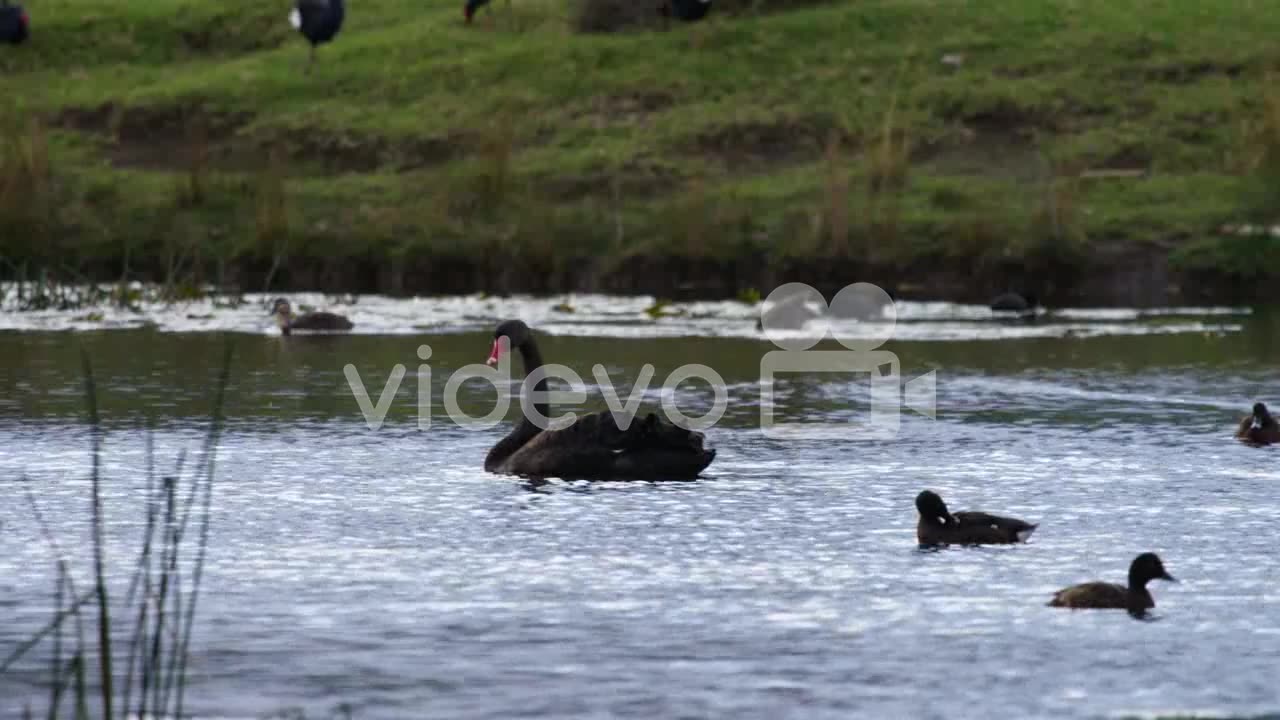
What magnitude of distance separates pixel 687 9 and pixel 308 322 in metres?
17.8

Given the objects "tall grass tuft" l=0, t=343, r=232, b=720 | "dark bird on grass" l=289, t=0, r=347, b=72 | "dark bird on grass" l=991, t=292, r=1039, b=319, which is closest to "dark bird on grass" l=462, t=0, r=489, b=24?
"dark bird on grass" l=289, t=0, r=347, b=72

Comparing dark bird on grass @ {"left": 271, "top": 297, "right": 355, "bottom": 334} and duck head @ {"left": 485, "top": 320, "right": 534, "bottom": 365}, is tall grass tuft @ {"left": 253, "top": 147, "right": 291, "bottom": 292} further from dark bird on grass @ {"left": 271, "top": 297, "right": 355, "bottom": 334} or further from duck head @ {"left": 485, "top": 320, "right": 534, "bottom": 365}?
duck head @ {"left": 485, "top": 320, "right": 534, "bottom": 365}

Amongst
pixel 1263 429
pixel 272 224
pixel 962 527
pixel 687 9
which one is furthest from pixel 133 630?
pixel 687 9

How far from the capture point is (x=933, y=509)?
13.7m

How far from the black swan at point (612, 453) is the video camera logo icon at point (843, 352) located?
2.89 m

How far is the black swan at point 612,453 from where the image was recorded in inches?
628

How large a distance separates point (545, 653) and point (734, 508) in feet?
14.4

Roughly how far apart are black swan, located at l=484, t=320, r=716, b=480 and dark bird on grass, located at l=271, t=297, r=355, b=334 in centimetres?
1020

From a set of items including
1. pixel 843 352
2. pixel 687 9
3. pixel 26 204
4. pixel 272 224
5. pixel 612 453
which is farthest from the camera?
pixel 687 9

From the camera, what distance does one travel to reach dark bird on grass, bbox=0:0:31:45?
46469 mm

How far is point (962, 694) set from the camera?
994 cm

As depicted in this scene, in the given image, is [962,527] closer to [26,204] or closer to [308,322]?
[308,322]

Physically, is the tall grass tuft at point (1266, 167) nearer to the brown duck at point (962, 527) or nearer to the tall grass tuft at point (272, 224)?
the tall grass tuft at point (272, 224)

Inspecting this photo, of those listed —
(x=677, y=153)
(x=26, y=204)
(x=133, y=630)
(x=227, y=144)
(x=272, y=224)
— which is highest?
(x=227, y=144)
